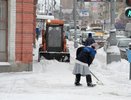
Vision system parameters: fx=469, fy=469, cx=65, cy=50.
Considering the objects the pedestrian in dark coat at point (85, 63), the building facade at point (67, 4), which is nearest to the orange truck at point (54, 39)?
the pedestrian in dark coat at point (85, 63)

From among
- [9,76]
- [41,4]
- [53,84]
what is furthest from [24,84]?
[41,4]

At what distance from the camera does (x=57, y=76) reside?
59.4 ft

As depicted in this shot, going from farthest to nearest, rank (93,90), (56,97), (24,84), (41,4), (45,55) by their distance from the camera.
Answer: (41,4) → (45,55) → (24,84) → (93,90) → (56,97)

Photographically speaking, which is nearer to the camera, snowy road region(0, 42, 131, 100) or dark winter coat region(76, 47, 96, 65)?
snowy road region(0, 42, 131, 100)

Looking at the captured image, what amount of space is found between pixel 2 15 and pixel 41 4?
81.7 metres

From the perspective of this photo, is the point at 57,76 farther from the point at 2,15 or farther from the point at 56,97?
the point at 56,97

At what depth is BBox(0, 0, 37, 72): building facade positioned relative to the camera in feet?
61.9

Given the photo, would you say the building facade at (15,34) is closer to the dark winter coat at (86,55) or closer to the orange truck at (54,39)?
the dark winter coat at (86,55)

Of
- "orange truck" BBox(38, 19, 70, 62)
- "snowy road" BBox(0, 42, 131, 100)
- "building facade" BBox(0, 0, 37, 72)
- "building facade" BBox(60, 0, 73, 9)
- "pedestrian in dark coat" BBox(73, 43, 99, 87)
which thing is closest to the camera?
"snowy road" BBox(0, 42, 131, 100)

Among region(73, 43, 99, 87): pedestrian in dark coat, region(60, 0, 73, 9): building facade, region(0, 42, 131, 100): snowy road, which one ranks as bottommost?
region(0, 42, 131, 100): snowy road

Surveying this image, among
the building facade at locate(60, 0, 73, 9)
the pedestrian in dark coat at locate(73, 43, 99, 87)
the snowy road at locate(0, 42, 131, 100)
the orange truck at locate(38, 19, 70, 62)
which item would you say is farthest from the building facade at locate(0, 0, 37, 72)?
the building facade at locate(60, 0, 73, 9)

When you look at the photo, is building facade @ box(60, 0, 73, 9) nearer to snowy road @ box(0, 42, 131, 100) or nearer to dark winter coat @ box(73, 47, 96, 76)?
snowy road @ box(0, 42, 131, 100)

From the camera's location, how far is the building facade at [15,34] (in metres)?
18.9

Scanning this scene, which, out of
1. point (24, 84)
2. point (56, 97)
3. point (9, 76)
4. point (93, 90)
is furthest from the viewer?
point (9, 76)
